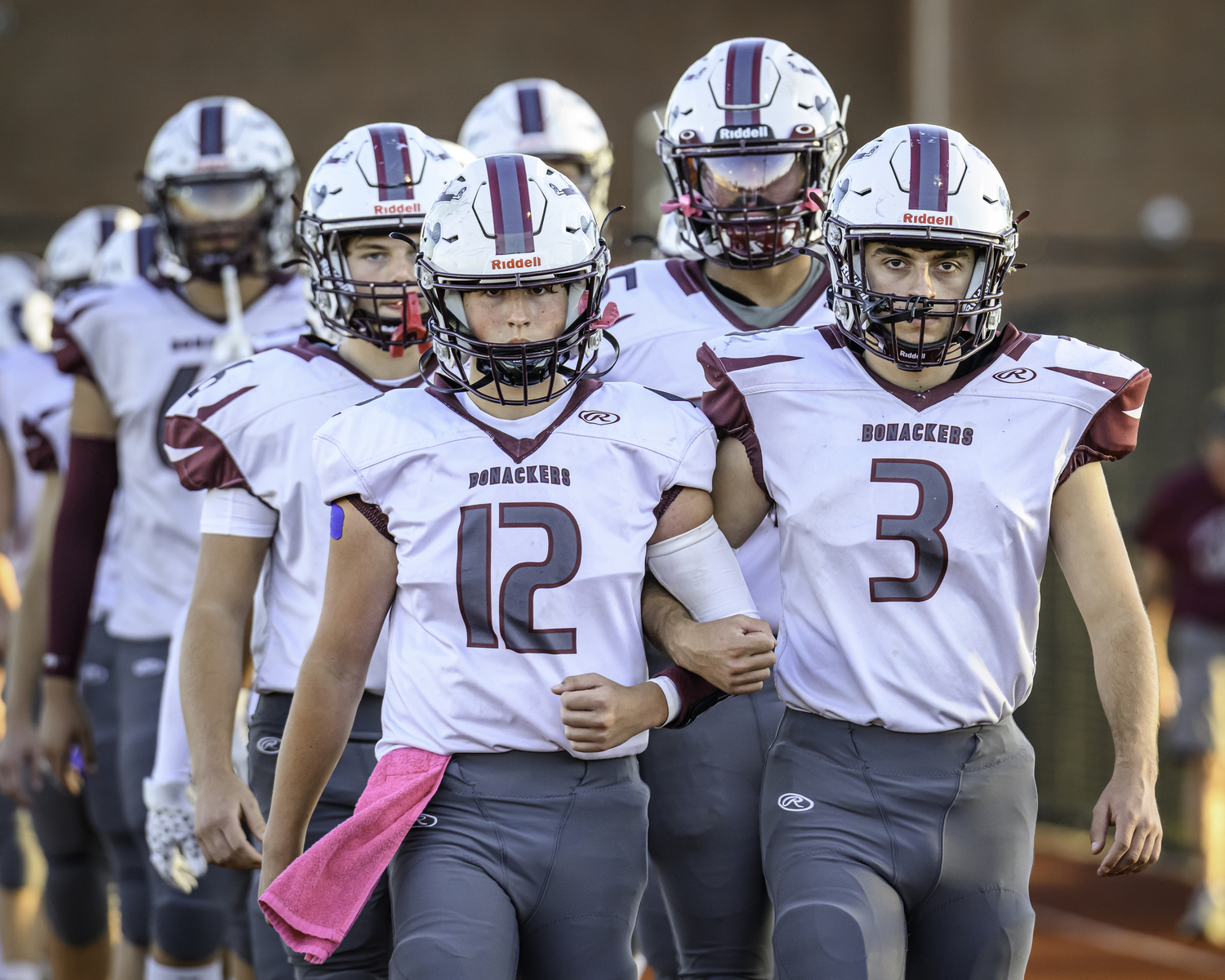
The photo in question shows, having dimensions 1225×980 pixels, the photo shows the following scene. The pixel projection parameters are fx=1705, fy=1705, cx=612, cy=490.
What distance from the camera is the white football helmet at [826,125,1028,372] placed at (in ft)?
9.45

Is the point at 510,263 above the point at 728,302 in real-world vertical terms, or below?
above

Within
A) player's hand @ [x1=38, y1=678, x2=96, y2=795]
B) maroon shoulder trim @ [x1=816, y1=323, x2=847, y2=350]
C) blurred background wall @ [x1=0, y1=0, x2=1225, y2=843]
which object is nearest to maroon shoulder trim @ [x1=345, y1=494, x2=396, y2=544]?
maroon shoulder trim @ [x1=816, y1=323, x2=847, y2=350]

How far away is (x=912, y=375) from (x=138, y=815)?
2.32 metres

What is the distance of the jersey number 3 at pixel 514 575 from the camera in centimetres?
274

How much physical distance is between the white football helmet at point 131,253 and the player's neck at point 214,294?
56.5 inches

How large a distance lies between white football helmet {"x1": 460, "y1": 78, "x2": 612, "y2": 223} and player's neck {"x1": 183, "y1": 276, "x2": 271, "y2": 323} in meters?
0.78

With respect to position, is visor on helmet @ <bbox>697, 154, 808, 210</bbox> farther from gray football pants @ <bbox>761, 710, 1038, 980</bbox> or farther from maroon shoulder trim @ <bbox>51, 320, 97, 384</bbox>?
maroon shoulder trim @ <bbox>51, 320, 97, 384</bbox>

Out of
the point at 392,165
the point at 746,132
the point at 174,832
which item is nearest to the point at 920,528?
the point at 746,132

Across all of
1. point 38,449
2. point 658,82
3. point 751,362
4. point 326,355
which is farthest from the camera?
point 658,82

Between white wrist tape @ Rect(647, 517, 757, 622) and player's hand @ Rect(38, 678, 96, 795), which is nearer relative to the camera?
white wrist tape @ Rect(647, 517, 757, 622)

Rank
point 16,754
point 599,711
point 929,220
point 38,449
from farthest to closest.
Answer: point 38,449, point 16,754, point 929,220, point 599,711

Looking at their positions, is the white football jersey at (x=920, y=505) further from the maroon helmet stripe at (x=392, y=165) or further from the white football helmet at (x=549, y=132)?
the white football helmet at (x=549, y=132)

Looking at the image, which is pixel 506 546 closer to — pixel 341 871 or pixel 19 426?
pixel 341 871

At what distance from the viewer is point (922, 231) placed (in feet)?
9.45
